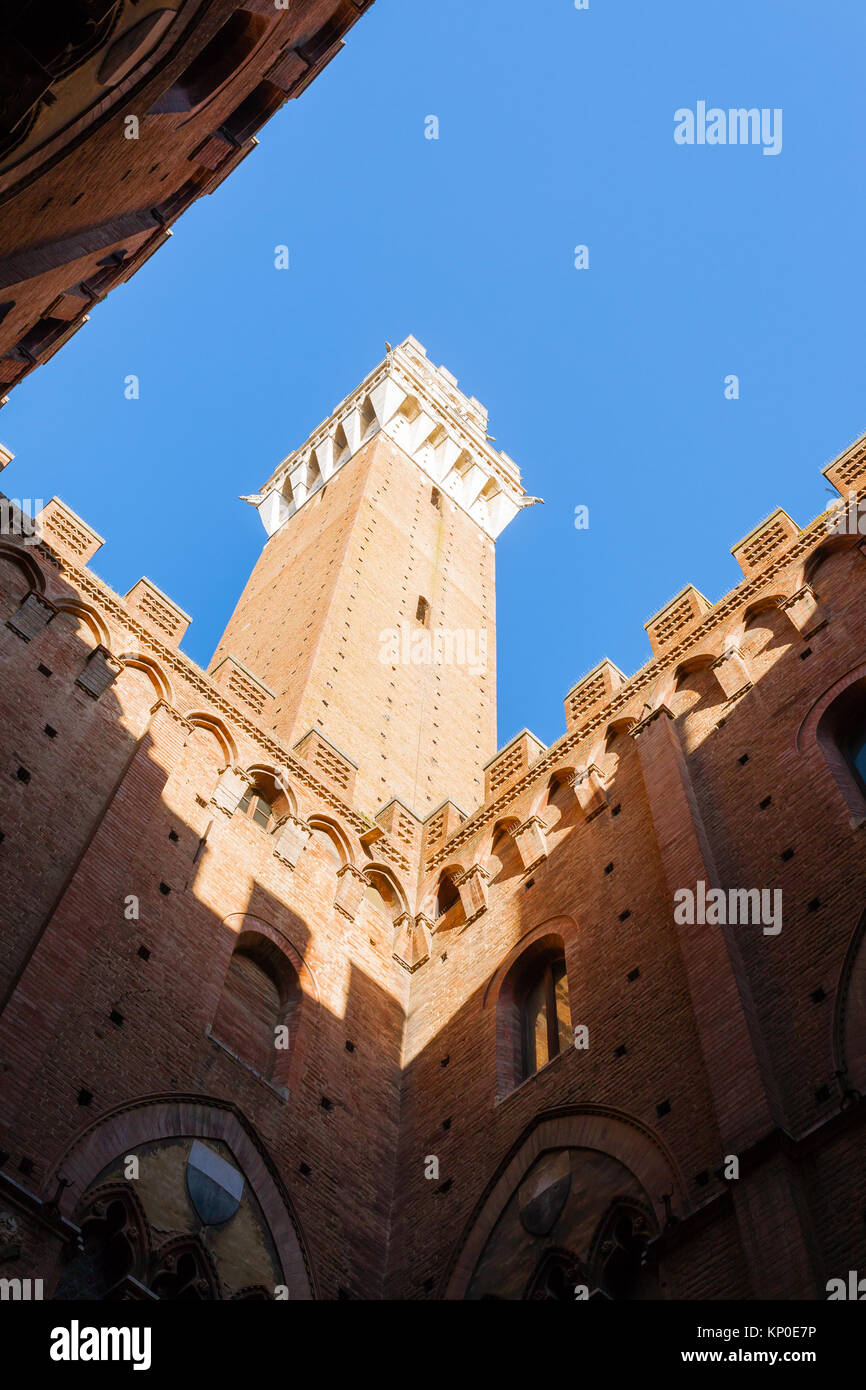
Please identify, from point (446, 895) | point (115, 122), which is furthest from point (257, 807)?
point (115, 122)

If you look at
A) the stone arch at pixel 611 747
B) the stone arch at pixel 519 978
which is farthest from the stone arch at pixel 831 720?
the stone arch at pixel 519 978

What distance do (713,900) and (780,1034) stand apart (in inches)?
70.2

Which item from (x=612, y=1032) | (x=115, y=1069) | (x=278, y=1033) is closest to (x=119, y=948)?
(x=115, y=1069)

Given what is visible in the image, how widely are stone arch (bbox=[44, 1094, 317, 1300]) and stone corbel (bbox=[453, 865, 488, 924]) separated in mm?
4566

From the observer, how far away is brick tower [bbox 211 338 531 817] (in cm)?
2238

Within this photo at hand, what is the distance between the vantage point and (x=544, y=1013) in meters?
14.0

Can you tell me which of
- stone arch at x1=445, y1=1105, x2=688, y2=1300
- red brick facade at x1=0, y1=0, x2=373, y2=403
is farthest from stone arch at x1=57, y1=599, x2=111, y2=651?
stone arch at x1=445, y1=1105, x2=688, y2=1300

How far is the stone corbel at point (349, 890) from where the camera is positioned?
1596cm

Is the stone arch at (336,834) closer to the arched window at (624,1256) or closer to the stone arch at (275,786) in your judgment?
the stone arch at (275,786)

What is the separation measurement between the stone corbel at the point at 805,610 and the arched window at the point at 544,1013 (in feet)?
14.4

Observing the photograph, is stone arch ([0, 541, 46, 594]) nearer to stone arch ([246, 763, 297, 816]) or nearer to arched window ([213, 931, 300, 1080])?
stone arch ([246, 763, 297, 816])
